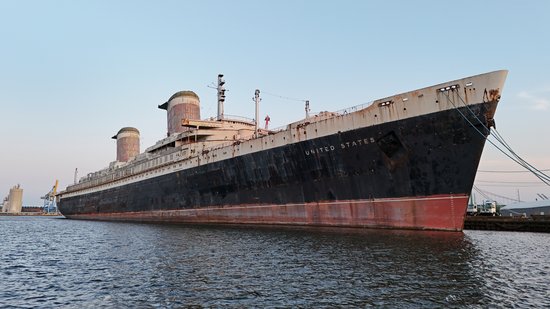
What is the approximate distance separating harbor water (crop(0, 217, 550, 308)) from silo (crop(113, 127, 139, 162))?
156ft

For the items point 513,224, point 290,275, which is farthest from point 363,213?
point 513,224

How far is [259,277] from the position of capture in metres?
10.5

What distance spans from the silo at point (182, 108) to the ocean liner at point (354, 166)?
827cm

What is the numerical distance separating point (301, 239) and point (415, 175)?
8178mm

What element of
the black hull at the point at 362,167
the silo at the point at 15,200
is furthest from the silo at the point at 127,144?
the silo at the point at 15,200

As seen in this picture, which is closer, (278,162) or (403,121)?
(403,121)

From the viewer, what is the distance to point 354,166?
897 inches

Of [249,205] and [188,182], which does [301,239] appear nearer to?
[249,205]

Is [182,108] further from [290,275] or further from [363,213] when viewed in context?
[290,275]

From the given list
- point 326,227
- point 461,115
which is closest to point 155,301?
point 326,227

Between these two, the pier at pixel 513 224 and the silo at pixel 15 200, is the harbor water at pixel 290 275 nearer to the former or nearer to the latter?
the pier at pixel 513 224

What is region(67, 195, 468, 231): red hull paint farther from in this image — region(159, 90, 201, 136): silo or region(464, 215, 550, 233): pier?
region(159, 90, 201, 136): silo

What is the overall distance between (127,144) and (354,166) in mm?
51443

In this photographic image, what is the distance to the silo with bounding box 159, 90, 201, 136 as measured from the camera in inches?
1804
